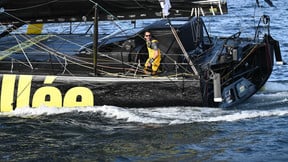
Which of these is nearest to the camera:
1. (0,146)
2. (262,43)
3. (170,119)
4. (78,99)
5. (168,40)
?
(0,146)

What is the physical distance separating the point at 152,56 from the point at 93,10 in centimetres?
214

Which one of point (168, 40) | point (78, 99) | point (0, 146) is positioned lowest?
Result: point (0, 146)

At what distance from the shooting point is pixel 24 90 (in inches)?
496

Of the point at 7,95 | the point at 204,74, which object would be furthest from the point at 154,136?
the point at 7,95

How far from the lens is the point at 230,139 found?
34.3 ft

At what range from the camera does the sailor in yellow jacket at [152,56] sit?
1220cm

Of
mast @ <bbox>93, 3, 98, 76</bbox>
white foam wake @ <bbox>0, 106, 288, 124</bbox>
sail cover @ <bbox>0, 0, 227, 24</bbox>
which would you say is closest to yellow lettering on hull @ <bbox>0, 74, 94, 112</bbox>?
white foam wake @ <bbox>0, 106, 288, 124</bbox>

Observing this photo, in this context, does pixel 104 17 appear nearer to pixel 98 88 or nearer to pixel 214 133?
pixel 98 88

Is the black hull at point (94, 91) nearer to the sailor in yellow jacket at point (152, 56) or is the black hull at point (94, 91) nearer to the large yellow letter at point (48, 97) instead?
the large yellow letter at point (48, 97)

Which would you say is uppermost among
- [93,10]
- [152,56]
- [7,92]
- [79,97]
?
[93,10]

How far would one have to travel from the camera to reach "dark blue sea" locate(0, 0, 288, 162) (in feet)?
32.0

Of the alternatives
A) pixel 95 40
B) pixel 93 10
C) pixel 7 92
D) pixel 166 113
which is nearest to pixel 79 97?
pixel 95 40

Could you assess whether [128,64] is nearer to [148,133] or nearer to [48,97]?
[48,97]

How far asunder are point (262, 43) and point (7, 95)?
632 cm
